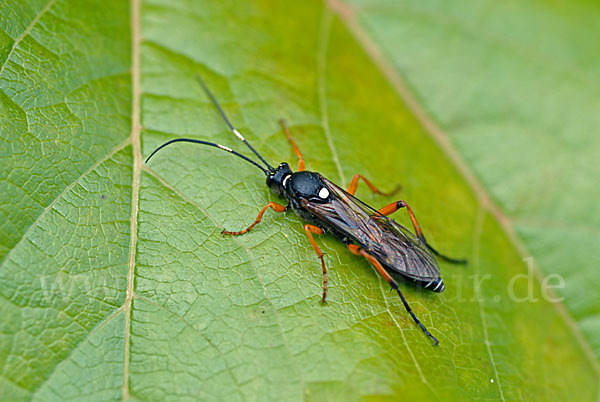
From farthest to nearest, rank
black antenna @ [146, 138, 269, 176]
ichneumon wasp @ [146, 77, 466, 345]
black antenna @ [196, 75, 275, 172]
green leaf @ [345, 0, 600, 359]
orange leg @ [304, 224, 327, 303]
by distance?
green leaf @ [345, 0, 600, 359] → black antenna @ [196, 75, 275, 172] → ichneumon wasp @ [146, 77, 466, 345] → black antenna @ [146, 138, 269, 176] → orange leg @ [304, 224, 327, 303]

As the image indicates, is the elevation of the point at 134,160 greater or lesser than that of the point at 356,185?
lesser

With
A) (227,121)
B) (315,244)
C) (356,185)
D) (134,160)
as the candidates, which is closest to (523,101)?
(356,185)

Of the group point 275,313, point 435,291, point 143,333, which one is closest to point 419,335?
point 435,291

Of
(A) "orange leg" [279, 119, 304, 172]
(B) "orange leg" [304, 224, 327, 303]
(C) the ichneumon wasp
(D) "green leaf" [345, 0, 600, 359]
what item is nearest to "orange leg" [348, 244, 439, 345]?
(C) the ichneumon wasp

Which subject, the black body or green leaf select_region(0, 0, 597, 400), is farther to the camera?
the black body

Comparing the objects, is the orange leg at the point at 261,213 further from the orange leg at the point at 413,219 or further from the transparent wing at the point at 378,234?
the orange leg at the point at 413,219

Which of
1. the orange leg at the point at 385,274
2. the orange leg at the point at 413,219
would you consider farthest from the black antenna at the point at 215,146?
the orange leg at the point at 413,219

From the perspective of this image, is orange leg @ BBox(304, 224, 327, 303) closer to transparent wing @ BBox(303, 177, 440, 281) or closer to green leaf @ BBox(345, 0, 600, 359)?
transparent wing @ BBox(303, 177, 440, 281)

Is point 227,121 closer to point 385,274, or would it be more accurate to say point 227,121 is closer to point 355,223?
point 355,223

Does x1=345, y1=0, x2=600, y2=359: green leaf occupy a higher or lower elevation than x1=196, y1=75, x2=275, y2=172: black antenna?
higher
